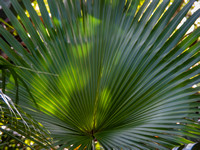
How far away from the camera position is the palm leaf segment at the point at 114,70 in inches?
49.6

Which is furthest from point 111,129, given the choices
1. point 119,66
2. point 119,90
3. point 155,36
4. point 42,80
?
point 155,36

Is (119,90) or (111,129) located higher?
(119,90)

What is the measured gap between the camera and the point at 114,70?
1.33 metres

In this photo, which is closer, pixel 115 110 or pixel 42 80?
pixel 42 80

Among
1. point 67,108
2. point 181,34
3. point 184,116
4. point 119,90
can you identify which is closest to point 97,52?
point 119,90

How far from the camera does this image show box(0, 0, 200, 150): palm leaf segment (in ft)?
4.13

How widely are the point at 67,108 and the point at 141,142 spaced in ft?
1.44

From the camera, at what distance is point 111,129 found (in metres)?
1.31

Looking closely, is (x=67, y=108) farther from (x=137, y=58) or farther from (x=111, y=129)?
(x=137, y=58)

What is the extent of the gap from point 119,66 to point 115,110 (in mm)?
249

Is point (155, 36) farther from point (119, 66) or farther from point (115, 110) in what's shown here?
point (115, 110)

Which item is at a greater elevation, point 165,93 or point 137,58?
point 137,58

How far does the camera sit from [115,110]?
1333 millimetres

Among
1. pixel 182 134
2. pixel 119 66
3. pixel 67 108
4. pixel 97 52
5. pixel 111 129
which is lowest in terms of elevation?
pixel 182 134
